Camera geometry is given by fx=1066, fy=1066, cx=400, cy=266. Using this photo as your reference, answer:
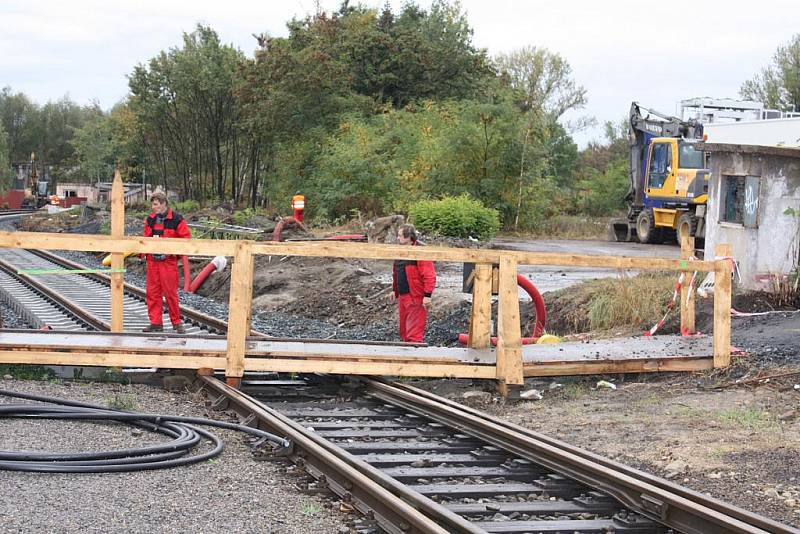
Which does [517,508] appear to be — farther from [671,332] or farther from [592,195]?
[592,195]

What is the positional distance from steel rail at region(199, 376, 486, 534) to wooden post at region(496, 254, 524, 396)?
2.62m

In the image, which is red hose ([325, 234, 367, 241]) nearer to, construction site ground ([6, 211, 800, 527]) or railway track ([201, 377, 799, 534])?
construction site ground ([6, 211, 800, 527])

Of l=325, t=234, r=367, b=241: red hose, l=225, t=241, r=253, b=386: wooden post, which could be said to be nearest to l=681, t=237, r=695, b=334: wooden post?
l=225, t=241, r=253, b=386: wooden post

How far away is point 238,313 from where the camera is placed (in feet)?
32.6

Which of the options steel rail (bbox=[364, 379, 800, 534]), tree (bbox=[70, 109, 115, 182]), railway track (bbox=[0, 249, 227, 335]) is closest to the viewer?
steel rail (bbox=[364, 379, 800, 534])

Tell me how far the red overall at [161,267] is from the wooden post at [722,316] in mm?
5854

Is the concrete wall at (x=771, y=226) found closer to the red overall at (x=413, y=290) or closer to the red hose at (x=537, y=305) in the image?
the red hose at (x=537, y=305)

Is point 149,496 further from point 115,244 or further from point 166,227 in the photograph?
point 166,227

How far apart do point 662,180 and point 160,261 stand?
76.1 feet

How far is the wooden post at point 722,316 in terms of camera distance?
36.3 feet

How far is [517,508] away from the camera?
632 cm

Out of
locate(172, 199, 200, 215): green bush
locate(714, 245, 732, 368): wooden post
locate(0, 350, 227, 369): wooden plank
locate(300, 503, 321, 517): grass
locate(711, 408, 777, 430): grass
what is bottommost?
locate(300, 503, 321, 517): grass

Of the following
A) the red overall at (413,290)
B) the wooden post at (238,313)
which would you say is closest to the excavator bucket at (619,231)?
the red overall at (413,290)

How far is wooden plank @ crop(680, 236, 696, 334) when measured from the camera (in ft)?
40.6
